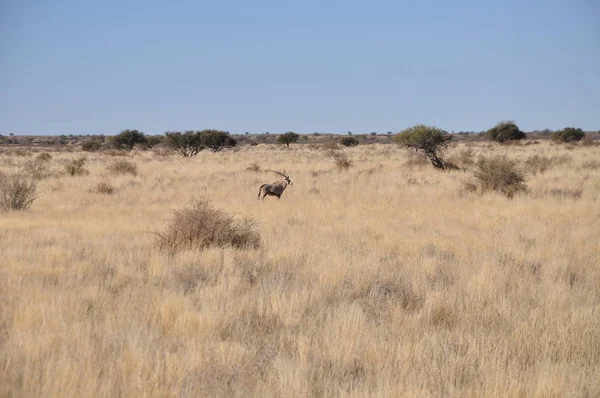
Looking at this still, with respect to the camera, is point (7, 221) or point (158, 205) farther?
point (158, 205)

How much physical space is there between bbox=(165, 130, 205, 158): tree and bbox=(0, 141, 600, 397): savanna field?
3772cm

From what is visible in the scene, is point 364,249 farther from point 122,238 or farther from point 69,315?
point 69,315

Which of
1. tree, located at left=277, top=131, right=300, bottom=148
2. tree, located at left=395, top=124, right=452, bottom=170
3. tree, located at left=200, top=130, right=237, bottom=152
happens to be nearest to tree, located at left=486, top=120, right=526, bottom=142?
tree, located at left=277, top=131, right=300, bottom=148

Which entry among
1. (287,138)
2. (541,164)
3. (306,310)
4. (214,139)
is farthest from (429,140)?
(287,138)

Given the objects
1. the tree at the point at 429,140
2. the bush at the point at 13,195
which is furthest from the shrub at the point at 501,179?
the bush at the point at 13,195

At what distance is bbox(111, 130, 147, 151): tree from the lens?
59000mm

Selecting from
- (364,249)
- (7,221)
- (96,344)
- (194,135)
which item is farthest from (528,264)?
(194,135)

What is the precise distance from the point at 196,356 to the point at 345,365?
3.77 feet

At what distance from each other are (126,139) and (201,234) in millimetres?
54321

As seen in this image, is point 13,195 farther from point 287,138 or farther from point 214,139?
point 287,138

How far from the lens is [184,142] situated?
1918 inches

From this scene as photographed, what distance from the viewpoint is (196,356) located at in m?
3.94

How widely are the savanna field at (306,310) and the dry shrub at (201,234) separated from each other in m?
0.20

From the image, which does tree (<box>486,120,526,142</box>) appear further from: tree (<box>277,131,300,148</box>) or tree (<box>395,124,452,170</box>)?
tree (<box>395,124,452,170</box>)
